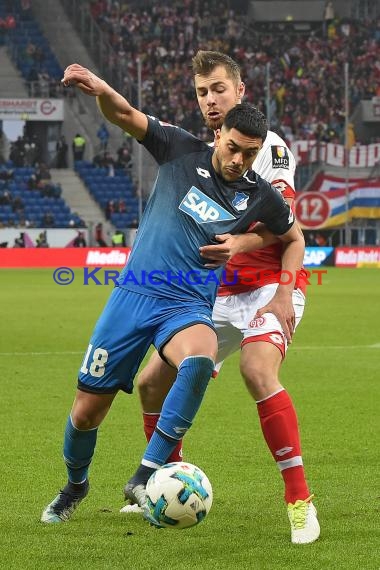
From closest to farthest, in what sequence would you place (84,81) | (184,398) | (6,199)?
(184,398)
(84,81)
(6,199)

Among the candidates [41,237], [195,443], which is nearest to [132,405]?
[195,443]

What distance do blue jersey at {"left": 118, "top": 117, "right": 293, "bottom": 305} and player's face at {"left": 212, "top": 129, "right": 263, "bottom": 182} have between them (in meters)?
0.09

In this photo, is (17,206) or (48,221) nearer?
(48,221)

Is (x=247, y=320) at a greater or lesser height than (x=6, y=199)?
greater

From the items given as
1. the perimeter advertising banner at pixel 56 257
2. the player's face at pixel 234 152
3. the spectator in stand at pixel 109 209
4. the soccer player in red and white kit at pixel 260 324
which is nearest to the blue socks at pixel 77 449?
the soccer player in red and white kit at pixel 260 324

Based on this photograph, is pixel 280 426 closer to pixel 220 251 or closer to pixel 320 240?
pixel 220 251

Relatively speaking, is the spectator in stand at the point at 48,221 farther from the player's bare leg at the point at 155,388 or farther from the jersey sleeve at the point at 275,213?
the jersey sleeve at the point at 275,213

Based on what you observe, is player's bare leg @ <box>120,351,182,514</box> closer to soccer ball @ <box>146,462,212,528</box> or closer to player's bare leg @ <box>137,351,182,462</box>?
player's bare leg @ <box>137,351,182,462</box>

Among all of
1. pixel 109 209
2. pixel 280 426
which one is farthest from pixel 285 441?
pixel 109 209

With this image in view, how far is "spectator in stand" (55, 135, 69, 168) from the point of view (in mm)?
42656

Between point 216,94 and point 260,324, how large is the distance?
124 cm

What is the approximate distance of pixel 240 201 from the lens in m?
5.83

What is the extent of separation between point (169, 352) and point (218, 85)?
Answer: 60.9 inches

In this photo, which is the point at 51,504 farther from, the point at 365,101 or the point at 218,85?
the point at 365,101
